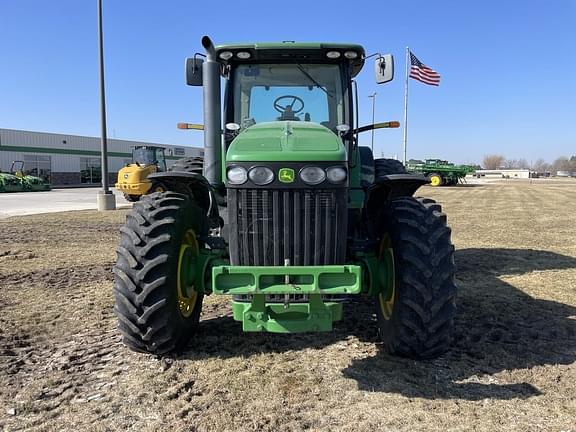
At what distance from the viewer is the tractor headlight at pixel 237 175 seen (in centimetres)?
362

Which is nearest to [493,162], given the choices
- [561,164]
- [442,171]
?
[561,164]

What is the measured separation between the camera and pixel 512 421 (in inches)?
119

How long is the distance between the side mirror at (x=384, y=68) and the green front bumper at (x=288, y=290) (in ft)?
7.16

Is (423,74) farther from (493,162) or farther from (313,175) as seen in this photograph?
(493,162)

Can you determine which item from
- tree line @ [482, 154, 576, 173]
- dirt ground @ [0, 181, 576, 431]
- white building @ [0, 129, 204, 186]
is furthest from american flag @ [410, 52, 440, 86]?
tree line @ [482, 154, 576, 173]

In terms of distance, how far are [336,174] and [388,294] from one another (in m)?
1.17

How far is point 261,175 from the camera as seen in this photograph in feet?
11.8

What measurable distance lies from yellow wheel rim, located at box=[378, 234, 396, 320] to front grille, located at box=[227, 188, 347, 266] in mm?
576

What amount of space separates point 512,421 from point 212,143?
10.9 ft

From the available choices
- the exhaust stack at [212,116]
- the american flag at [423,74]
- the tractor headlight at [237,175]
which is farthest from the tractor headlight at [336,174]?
the american flag at [423,74]

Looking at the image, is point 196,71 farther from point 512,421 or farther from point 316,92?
point 512,421

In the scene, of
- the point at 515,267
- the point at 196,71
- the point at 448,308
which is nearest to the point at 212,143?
the point at 196,71

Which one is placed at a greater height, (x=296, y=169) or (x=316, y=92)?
(x=316, y=92)

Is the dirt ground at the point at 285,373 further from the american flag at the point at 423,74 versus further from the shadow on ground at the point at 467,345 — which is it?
the american flag at the point at 423,74
